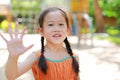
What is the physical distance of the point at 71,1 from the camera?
12016 millimetres

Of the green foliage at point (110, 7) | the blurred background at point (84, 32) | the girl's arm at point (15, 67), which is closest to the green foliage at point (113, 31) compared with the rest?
the blurred background at point (84, 32)

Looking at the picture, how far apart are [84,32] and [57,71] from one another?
9326 mm

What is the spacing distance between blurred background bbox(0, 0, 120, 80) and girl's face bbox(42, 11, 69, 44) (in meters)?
1.46

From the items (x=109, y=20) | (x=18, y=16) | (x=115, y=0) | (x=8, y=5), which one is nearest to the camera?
(x=8, y=5)

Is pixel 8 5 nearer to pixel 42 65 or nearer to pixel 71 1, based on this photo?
pixel 71 1

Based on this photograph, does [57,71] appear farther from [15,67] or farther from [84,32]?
[84,32]

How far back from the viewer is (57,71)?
2.05 m

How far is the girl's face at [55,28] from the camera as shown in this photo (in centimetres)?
205

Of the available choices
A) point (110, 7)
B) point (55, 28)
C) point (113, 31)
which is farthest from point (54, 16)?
point (110, 7)

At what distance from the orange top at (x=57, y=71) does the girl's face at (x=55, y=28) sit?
5.2 inches

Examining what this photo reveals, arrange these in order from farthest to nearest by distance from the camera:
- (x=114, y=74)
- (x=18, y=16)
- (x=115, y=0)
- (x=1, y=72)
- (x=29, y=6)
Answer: (x=115, y=0) < (x=18, y=16) < (x=29, y=6) < (x=114, y=74) < (x=1, y=72)

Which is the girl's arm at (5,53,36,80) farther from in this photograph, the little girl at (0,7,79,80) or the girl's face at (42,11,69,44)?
the girl's face at (42,11,69,44)

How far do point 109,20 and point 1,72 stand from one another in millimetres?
18942

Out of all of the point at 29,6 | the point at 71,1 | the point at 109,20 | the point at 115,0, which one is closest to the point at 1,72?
the point at 71,1
